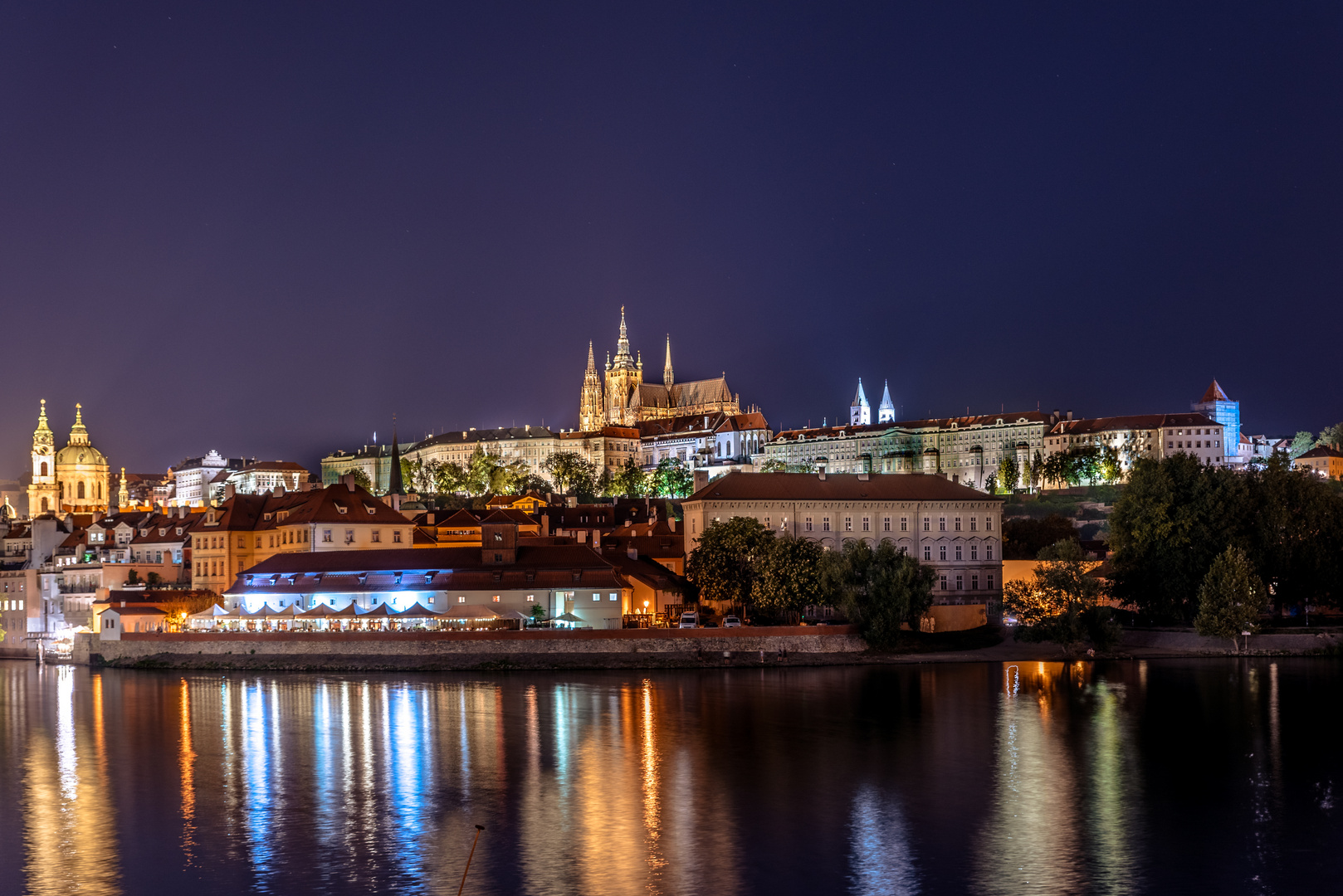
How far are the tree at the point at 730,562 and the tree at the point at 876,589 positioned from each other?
351 centimetres

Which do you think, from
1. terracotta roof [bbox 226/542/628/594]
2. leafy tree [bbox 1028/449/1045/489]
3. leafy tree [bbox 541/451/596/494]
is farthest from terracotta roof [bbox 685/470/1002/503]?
leafy tree [bbox 1028/449/1045/489]

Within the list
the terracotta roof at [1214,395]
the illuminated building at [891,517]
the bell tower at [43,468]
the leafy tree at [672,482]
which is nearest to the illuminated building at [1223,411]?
the terracotta roof at [1214,395]

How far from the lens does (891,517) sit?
212 ft

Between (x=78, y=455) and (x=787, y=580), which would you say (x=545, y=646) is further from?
(x=78, y=455)

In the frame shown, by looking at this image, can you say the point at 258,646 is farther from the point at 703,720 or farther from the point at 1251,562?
the point at 1251,562

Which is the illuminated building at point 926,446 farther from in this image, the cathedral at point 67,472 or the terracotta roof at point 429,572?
the terracotta roof at point 429,572

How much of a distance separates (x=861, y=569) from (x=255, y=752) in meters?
25.7

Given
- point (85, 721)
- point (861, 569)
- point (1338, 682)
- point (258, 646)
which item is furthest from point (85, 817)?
point (1338, 682)

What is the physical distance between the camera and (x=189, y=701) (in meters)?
44.1

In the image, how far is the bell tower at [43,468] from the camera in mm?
136500

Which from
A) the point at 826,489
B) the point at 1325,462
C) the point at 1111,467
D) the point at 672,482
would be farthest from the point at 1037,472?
the point at 826,489

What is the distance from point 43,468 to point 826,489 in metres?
106

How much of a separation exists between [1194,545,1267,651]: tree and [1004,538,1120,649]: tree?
3.42m

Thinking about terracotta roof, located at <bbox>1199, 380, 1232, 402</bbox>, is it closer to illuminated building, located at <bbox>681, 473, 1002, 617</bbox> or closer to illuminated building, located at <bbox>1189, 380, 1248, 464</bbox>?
illuminated building, located at <bbox>1189, 380, 1248, 464</bbox>
